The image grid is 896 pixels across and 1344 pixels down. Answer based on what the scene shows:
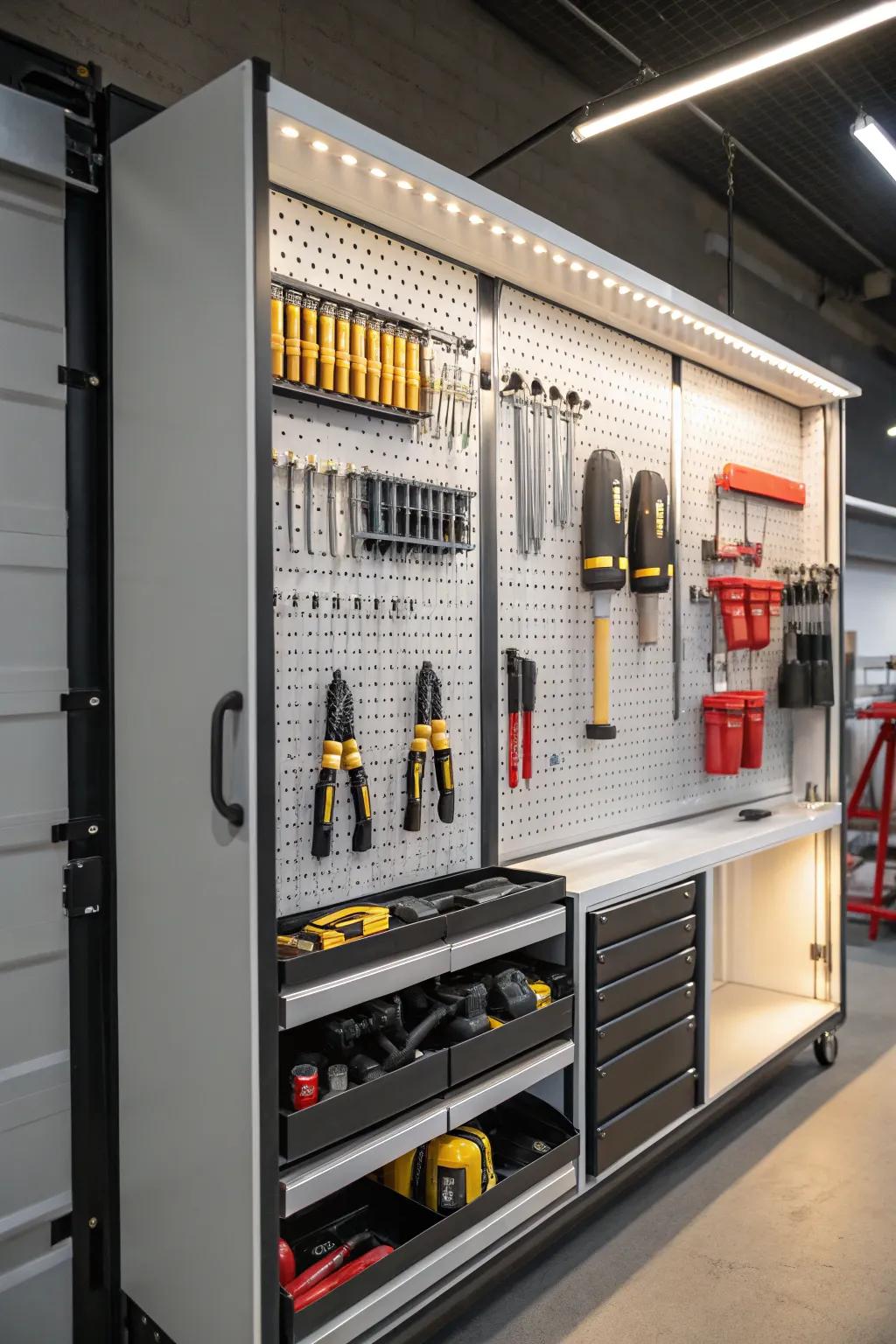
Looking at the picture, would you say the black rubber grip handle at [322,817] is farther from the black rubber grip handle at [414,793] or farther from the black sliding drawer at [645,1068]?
the black sliding drawer at [645,1068]

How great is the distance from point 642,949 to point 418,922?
3.00 ft

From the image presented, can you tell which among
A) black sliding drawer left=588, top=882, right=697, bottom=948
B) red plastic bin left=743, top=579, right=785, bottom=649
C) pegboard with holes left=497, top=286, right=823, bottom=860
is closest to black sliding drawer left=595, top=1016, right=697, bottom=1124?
black sliding drawer left=588, top=882, right=697, bottom=948

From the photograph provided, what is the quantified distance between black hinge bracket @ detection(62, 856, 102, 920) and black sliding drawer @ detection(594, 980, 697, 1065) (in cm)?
134

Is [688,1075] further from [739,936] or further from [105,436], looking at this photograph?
[105,436]

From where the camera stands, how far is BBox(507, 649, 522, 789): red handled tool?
9.04ft

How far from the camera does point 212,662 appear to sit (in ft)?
5.68

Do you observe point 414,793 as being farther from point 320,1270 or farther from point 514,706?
point 320,1270

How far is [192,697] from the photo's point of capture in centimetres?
178

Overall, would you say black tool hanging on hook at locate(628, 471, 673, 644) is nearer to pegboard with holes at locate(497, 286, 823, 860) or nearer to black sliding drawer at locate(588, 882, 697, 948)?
pegboard with holes at locate(497, 286, 823, 860)

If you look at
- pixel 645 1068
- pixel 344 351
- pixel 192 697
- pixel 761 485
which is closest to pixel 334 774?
pixel 192 697

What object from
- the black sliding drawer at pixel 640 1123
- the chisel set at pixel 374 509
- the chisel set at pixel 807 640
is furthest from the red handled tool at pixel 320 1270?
the chisel set at pixel 807 640

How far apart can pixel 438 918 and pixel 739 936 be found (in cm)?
259

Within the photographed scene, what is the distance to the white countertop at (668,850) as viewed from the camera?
8.77 feet

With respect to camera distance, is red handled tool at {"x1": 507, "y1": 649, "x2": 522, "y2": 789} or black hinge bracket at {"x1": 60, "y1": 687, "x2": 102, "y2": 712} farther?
red handled tool at {"x1": 507, "y1": 649, "x2": 522, "y2": 789}
